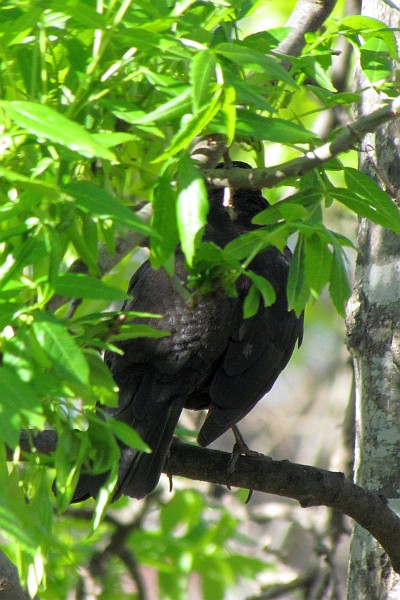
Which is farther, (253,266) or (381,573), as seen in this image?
(253,266)

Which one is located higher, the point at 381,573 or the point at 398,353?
the point at 398,353

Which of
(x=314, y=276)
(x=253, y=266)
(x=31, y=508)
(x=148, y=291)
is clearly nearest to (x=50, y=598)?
(x=148, y=291)

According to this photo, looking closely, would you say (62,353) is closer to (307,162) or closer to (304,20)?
(307,162)

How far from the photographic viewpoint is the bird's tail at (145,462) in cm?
242

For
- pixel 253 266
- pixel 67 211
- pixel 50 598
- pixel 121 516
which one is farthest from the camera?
pixel 121 516

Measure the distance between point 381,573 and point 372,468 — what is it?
1.04ft

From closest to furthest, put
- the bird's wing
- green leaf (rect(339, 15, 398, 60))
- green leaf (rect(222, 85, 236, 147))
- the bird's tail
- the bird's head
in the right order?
green leaf (rect(222, 85, 236, 147)), green leaf (rect(339, 15, 398, 60)), the bird's tail, the bird's wing, the bird's head

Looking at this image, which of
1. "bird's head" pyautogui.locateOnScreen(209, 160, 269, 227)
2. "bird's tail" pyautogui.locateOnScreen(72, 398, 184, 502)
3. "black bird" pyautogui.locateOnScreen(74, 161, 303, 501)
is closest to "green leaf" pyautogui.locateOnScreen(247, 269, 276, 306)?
"bird's tail" pyautogui.locateOnScreen(72, 398, 184, 502)

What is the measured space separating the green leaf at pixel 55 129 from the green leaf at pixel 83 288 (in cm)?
19

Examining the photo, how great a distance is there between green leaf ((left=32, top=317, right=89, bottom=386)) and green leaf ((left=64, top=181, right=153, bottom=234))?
0.54 ft

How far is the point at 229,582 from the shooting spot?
344 centimetres

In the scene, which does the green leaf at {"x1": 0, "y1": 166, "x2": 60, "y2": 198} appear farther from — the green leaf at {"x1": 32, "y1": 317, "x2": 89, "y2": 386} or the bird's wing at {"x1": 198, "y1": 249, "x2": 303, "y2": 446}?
the bird's wing at {"x1": 198, "y1": 249, "x2": 303, "y2": 446}

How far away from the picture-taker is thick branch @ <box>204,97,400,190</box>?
1432 mm

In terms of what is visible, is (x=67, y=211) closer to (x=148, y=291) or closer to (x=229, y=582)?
(x=148, y=291)
